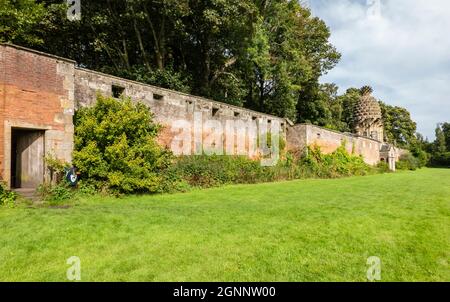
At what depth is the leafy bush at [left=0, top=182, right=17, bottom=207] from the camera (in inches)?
308

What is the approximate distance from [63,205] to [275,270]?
6514mm

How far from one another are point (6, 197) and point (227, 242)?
649 centimetres

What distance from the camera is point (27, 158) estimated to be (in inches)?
391

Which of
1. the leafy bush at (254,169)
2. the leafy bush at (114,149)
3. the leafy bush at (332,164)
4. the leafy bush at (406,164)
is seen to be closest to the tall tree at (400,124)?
the leafy bush at (406,164)

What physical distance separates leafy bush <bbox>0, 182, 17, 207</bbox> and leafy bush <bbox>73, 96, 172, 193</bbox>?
2.07m

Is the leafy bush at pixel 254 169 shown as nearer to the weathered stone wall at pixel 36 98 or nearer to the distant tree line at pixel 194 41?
the weathered stone wall at pixel 36 98

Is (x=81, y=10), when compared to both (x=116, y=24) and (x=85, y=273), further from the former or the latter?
(x=85, y=273)

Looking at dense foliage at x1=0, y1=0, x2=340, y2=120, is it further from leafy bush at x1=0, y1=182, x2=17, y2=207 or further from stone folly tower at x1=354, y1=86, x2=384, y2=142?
stone folly tower at x1=354, y1=86, x2=384, y2=142

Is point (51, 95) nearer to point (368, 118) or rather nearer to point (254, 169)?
point (254, 169)

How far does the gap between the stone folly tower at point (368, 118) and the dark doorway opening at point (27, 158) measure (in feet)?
141

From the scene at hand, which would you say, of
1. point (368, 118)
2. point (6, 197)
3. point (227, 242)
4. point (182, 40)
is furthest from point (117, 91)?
point (368, 118)

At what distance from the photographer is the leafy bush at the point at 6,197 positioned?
7.82m

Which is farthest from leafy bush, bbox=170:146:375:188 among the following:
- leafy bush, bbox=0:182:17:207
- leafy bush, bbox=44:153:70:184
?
leafy bush, bbox=0:182:17:207
